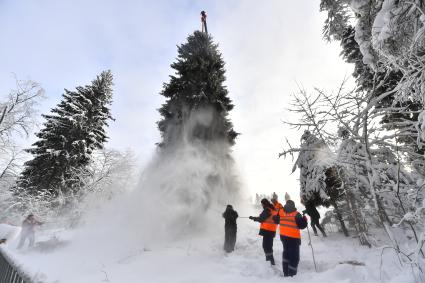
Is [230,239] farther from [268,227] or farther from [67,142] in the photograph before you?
[67,142]

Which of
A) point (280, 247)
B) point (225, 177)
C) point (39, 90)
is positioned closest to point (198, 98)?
point (225, 177)

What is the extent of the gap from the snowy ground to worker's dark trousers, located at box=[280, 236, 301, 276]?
0.22 m

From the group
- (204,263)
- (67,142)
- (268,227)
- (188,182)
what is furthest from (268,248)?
(67,142)

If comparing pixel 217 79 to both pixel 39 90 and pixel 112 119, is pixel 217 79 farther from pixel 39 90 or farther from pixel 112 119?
pixel 39 90

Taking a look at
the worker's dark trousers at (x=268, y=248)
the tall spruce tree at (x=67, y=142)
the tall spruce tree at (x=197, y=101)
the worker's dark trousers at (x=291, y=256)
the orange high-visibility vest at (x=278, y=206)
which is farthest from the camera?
the tall spruce tree at (x=67, y=142)

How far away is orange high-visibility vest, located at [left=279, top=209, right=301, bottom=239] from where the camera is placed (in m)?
6.18

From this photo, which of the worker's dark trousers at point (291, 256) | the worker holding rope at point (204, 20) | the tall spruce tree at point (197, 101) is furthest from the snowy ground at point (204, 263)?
the worker holding rope at point (204, 20)

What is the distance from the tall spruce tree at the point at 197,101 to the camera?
46.6 feet

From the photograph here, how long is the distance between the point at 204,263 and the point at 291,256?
93.3 inches

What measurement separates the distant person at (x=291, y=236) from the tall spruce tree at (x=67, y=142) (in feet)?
54.4

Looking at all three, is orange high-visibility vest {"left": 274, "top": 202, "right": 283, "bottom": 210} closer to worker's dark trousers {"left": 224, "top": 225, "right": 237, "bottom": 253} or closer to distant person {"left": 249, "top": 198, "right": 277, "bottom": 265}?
distant person {"left": 249, "top": 198, "right": 277, "bottom": 265}

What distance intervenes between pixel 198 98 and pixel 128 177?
2079cm

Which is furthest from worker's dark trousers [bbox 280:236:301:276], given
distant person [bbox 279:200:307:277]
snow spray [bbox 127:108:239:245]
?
snow spray [bbox 127:108:239:245]

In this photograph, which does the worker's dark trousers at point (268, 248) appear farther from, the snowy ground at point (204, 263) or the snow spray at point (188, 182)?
the snow spray at point (188, 182)
